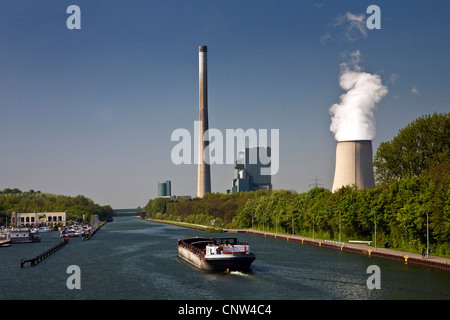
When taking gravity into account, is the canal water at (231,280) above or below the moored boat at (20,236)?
above

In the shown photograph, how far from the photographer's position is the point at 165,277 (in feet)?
234

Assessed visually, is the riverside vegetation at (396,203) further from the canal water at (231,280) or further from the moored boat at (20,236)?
the moored boat at (20,236)

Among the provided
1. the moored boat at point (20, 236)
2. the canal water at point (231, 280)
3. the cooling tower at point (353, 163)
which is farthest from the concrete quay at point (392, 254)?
the moored boat at point (20, 236)

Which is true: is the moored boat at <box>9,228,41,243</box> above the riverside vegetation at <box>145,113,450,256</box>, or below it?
below

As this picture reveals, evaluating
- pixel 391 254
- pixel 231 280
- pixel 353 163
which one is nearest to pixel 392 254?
pixel 391 254

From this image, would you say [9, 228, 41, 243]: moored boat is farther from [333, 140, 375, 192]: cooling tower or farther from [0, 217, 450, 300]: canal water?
[333, 140, 375, 192]: cooling tower

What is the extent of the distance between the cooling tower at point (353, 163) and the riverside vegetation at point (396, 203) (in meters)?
2.43

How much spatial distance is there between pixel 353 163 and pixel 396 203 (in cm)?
2845

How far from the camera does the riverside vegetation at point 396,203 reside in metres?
82.1

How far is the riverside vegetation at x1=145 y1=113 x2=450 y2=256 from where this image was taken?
269ft

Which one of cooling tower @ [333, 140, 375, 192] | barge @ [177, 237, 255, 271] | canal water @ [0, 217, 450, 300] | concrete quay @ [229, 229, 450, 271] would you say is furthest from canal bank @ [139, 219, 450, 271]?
barge @ [177, 237, 255, 271]

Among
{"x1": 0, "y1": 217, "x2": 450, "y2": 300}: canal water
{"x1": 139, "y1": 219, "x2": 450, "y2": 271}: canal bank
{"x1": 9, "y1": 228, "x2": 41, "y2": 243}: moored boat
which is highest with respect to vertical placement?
{"x1": 139, "y1": 219, "x2": 450, "y2": 271}: canal bank

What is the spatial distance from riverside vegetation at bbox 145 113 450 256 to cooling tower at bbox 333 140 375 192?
243cm
